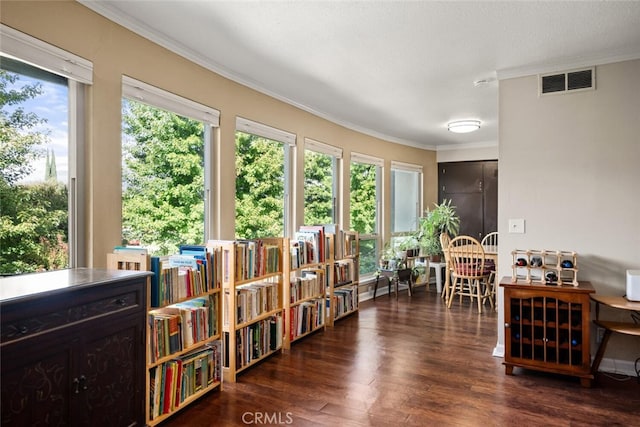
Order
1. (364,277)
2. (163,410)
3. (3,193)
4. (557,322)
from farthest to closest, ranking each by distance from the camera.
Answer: (364,277) → (557,322) → (163,410) → (3,193)

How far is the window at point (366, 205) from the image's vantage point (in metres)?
5.98

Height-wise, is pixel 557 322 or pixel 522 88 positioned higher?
pixel 522 88

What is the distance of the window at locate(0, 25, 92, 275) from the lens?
216cm

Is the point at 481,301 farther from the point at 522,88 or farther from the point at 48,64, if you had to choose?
the point at 48,64

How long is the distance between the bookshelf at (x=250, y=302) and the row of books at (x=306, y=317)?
185 millimetres

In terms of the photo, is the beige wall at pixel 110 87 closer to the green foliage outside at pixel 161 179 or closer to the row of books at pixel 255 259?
the green foliage outside at pixel 161 179

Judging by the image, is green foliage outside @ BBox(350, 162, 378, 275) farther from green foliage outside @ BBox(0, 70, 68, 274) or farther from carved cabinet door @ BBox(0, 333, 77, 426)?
carved cabinet door @ BBox(0, 333, 77, 426)

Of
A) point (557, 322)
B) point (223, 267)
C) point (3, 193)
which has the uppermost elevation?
point (3, 193)

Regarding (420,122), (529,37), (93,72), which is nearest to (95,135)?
(93,72)

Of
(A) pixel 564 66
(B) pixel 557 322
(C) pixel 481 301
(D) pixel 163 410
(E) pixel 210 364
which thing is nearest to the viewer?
(D) pixel 163 410

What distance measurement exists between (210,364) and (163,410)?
0.46 m

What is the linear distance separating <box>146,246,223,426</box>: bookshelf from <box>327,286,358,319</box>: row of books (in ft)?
6.51

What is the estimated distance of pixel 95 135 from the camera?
253 cm

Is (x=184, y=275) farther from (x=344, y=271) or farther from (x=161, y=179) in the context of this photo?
(x=344, y=271)
